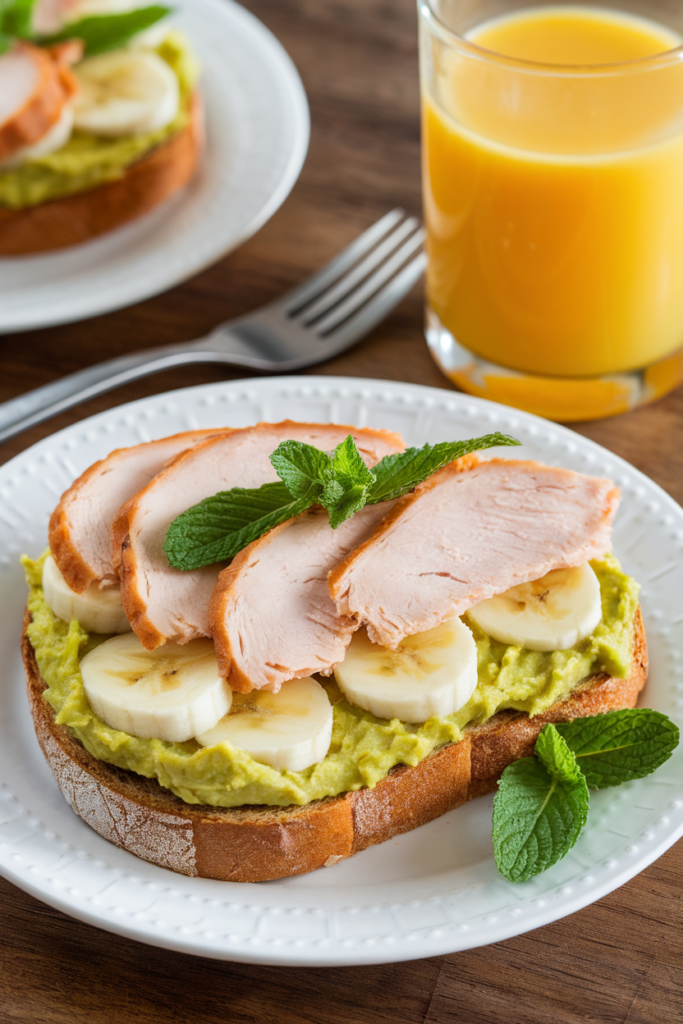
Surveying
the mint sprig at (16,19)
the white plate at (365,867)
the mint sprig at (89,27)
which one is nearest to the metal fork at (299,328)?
the white plate at (365,867)

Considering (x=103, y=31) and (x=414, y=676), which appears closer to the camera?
(x=414, y=676)

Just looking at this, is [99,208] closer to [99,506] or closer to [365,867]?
[99,506]

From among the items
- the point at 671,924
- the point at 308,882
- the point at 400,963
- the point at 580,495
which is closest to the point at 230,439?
the point at 580,495

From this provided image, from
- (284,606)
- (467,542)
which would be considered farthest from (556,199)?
(284,606)

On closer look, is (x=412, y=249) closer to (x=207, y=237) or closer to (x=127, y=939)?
(x=207, y=237)

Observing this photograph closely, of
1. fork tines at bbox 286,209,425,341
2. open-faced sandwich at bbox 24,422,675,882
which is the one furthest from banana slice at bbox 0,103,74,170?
open-faced sandwich at bbox 24,422,675,882

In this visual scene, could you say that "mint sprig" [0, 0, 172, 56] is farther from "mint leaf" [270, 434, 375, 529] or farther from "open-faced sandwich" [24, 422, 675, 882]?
"mint leaf" [270, 434, 375, 529]
